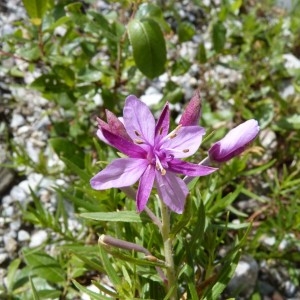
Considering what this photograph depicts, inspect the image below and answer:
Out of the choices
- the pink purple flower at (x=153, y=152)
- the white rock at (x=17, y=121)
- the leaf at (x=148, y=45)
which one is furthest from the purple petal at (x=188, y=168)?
the white rock at (x=17, y=121)

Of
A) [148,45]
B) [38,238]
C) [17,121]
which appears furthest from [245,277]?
[17,121]

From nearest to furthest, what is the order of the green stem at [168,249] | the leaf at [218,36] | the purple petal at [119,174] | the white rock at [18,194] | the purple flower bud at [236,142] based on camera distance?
the purple petal at [119,174], the purple flower bud at [236,142], the green stem at [168,249], the white rock at [18,194], the leaf at [218,36]

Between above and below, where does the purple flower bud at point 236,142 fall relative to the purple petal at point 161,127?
below

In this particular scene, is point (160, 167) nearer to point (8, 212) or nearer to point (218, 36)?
point (8, 212)

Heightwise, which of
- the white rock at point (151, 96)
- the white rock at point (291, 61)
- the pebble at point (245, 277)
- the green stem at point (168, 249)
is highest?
the green stem at point (168, 249)

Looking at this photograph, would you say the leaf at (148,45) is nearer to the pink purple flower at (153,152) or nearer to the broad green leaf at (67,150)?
the broad green leaf at (67,150)

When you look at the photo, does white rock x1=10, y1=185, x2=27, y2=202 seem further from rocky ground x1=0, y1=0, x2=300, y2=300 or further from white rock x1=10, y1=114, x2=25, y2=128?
white rock x1=10, y1=114, x2=25, y2=128

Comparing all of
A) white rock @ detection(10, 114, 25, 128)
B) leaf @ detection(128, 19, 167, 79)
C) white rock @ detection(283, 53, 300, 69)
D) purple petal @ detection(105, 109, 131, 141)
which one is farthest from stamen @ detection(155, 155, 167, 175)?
white rock @ detection(283, 53, 300, 69)
